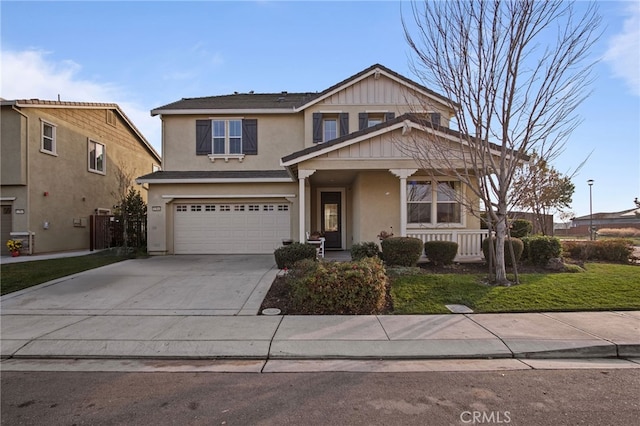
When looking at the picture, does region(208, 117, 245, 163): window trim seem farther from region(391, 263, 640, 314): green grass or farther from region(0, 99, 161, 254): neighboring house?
region(391, 263, 640, 314): green grass

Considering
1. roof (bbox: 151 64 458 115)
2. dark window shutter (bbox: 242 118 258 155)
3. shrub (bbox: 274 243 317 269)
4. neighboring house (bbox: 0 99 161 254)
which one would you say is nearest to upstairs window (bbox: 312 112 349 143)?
roof (bbox: 151 64 458 115)

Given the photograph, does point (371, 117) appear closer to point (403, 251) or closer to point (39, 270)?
point (403, 251)

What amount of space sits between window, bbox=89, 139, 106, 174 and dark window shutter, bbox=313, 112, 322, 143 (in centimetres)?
1191

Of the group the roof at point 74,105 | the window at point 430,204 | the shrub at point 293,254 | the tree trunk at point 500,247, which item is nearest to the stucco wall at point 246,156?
the roof at point 74,105

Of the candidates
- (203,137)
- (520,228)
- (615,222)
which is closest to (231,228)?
(203,137)

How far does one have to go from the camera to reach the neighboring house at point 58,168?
13.8 metres

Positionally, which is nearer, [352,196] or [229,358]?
[229,358]

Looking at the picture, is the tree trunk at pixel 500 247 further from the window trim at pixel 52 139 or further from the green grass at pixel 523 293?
the window trim at pixel 52 139

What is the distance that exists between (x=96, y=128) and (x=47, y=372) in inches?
681

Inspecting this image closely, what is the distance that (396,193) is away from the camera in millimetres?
11820

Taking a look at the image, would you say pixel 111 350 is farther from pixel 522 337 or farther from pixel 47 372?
pixel 522 337

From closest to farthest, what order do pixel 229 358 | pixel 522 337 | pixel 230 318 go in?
pixel 229 358, pixel 522 337, pixel 230 318

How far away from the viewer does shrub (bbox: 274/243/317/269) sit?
9.72 meters

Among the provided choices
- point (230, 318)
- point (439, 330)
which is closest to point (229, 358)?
point (230, 318)
